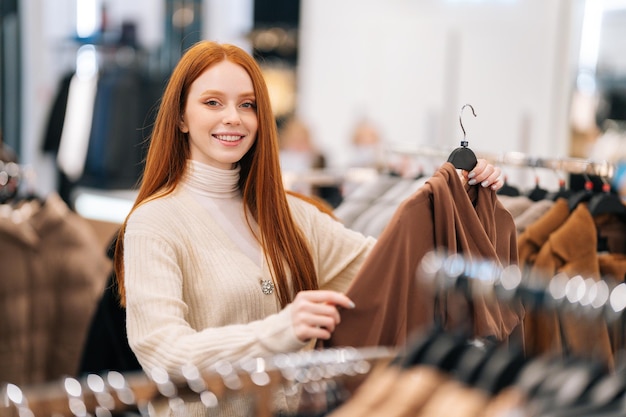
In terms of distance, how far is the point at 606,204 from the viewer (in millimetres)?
2312

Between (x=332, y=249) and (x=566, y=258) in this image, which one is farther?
(x=566, y=258)

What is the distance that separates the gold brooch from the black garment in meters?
0.81

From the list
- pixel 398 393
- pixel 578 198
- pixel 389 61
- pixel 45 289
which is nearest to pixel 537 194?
pixel 578 198

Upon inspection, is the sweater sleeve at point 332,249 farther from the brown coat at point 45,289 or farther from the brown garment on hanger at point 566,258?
the brown coat at point 45,289

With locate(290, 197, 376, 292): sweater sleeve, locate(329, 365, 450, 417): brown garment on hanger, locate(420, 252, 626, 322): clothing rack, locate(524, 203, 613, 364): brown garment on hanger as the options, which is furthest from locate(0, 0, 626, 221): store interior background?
locate(329, 365, 450, 417): brown garment on hanger

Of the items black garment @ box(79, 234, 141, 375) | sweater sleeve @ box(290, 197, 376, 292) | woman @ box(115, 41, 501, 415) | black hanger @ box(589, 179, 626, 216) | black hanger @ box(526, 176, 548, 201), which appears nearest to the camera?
woman @ box(115, 41, 501, 415)

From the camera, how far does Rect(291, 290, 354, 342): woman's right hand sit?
153cm

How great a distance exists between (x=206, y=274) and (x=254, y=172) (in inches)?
10.9

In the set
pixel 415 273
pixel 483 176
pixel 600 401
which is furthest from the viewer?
pixel 483 176

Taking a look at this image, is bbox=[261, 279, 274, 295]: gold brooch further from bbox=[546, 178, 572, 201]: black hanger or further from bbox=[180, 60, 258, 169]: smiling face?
bbox=[546, 178, 572, 201]: black hanger

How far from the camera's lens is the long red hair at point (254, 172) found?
1940 mm

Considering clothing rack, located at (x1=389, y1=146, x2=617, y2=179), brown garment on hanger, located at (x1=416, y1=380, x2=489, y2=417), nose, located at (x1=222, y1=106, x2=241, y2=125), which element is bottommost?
brown garment on hanger, located at (x1=416, y1=380, x2=489, y2=417)

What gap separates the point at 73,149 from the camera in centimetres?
661

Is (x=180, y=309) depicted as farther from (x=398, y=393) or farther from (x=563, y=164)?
(x=563, y=164)
